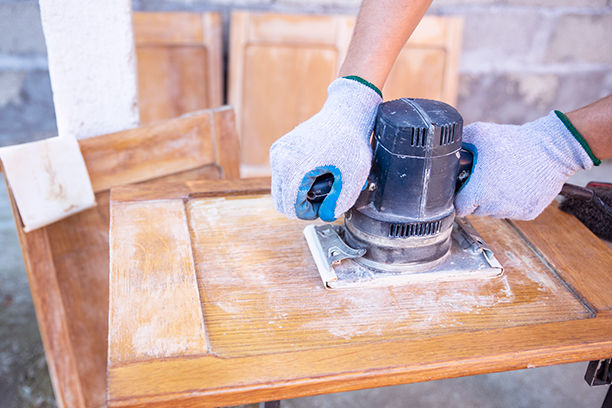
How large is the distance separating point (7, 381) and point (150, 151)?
1020 mm

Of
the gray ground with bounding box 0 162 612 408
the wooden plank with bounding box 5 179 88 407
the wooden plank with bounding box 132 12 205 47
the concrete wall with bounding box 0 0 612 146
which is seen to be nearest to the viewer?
the wooden plank with bounding box 5 179 88 407

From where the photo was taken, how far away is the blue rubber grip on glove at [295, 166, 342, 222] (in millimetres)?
849

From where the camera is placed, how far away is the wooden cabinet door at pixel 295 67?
2271mm

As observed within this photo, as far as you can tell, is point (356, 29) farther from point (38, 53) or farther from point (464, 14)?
point (38, 53)

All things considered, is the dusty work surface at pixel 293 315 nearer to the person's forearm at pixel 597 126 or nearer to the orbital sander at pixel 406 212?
the orbital sander at pixel 406 212

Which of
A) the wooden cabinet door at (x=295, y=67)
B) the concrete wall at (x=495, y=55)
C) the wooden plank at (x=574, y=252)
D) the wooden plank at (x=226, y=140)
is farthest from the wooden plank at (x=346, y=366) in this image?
the concrete wall at (x=495, y=55)

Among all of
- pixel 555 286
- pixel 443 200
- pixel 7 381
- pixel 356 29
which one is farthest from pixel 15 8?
pixel 555 286

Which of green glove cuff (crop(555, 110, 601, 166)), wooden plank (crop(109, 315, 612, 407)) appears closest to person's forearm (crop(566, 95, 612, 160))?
green glove cuff (crop(555, 110, 601, 166))

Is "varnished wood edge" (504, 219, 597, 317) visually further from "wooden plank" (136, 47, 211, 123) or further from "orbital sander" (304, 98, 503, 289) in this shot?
"wooden plank" (136, 47, 211, 123)

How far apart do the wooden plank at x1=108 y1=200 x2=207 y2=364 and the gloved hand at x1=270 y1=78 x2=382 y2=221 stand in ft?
0.72

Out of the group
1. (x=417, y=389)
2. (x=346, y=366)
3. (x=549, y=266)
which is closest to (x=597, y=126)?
(x=549, y=266)

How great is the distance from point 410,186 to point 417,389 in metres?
1.20

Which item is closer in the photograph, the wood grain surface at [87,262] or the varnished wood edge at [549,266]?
the varnished wood edge at [549,266]

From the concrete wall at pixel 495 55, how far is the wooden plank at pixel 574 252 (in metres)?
A: 1.55
